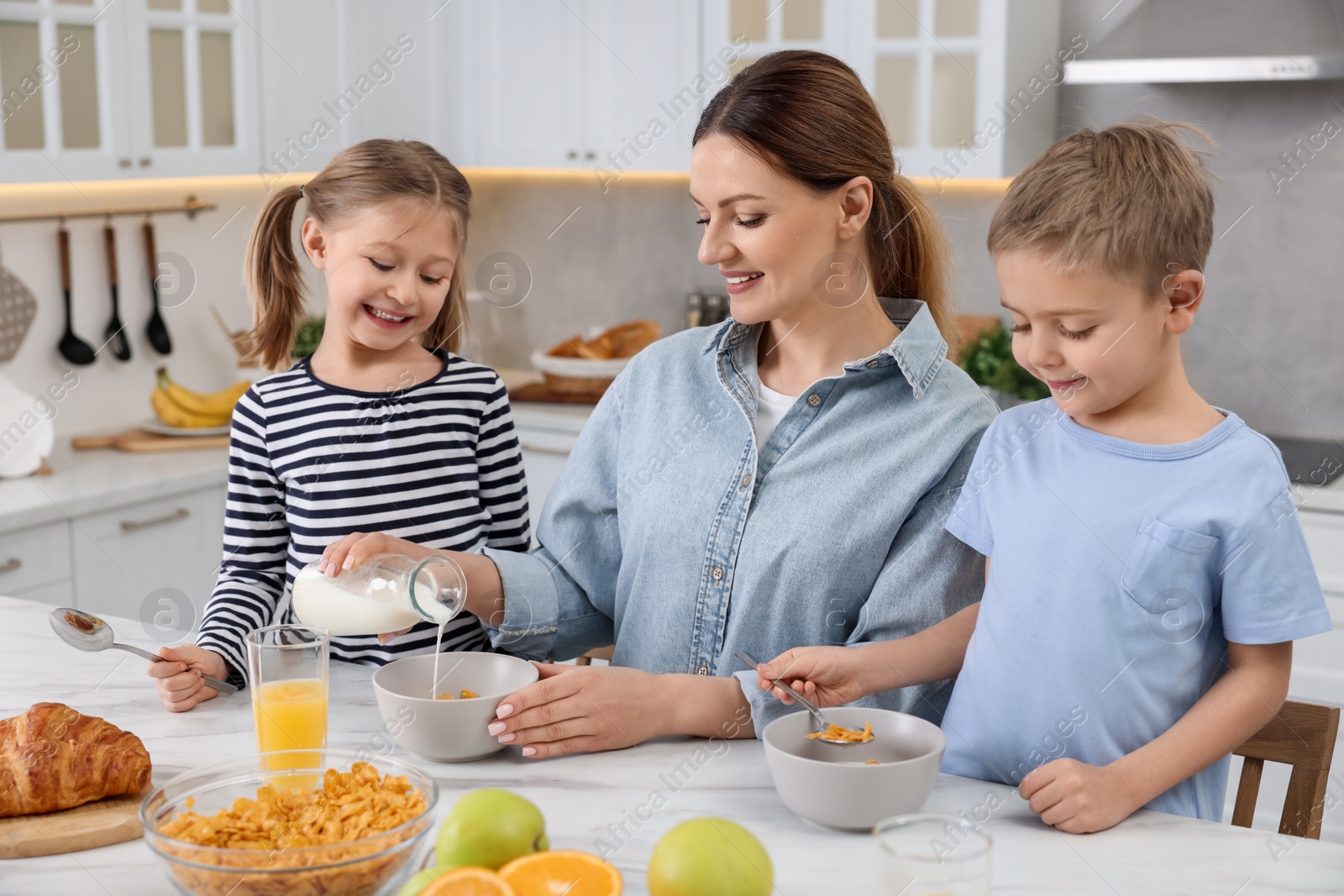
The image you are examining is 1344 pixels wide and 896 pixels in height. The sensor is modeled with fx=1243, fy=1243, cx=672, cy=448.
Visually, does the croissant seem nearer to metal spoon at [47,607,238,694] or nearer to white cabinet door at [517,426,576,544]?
metal spoon at [47,607,238,694]

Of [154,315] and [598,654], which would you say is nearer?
[598,654]

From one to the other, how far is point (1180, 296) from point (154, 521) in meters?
2.26

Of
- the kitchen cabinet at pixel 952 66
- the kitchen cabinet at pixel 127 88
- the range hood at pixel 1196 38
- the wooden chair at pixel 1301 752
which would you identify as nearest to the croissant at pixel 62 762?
the wooden chair at pixel 1301 752

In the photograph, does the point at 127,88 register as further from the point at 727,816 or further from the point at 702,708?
the point at 727,816

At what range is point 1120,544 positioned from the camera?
3.46 feet

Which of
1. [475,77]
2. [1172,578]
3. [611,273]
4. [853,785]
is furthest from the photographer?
[611,273]

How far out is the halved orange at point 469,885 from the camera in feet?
2.54

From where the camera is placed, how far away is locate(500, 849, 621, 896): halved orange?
0.80m

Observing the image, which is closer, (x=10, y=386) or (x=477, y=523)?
(x=477, y=523)

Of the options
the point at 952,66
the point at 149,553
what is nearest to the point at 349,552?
the point at 149,553

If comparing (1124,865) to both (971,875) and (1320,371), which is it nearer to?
(971,875)

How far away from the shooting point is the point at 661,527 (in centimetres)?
137

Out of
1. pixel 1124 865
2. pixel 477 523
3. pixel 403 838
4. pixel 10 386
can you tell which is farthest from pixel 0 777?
pixel 10 386

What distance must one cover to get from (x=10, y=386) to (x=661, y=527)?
192 centimetres
